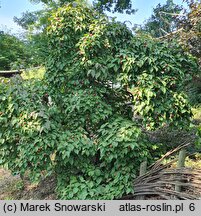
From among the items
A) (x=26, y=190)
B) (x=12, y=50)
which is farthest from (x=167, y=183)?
(x=12, y=50)

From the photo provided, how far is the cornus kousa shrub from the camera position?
8.81ft

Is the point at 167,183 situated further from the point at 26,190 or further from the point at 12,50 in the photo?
the point at 12,50

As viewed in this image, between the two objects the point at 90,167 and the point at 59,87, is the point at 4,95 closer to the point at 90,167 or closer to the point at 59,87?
the point at 59,87

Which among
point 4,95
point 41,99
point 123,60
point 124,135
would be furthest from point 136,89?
point 4,95

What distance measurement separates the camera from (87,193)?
2.65 meters

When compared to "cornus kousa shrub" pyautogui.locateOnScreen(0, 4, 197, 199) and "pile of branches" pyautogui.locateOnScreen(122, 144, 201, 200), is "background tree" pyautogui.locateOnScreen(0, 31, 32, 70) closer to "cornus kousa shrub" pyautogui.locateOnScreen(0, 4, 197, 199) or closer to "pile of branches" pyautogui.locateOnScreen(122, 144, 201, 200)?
"cornus kousa shrub" pyautogui.locateOnScreen(0, 4, 197, 199)

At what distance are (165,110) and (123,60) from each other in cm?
78

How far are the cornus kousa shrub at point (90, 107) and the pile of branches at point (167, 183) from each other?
Answer: 0.45 ft

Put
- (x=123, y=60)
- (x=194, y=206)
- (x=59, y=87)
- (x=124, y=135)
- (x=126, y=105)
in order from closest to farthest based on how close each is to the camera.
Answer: (x=194, y=206)
(x=124, y=135)
(x=123, y=60)
(x=59, y=87)
(x=126, y=105)

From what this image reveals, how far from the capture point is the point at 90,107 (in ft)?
9.29

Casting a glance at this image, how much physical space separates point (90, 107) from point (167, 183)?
47.9 inches

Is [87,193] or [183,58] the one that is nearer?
[87,193]

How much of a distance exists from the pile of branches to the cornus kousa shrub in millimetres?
138

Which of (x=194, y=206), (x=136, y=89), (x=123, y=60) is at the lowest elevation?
(x=194, y=206)
